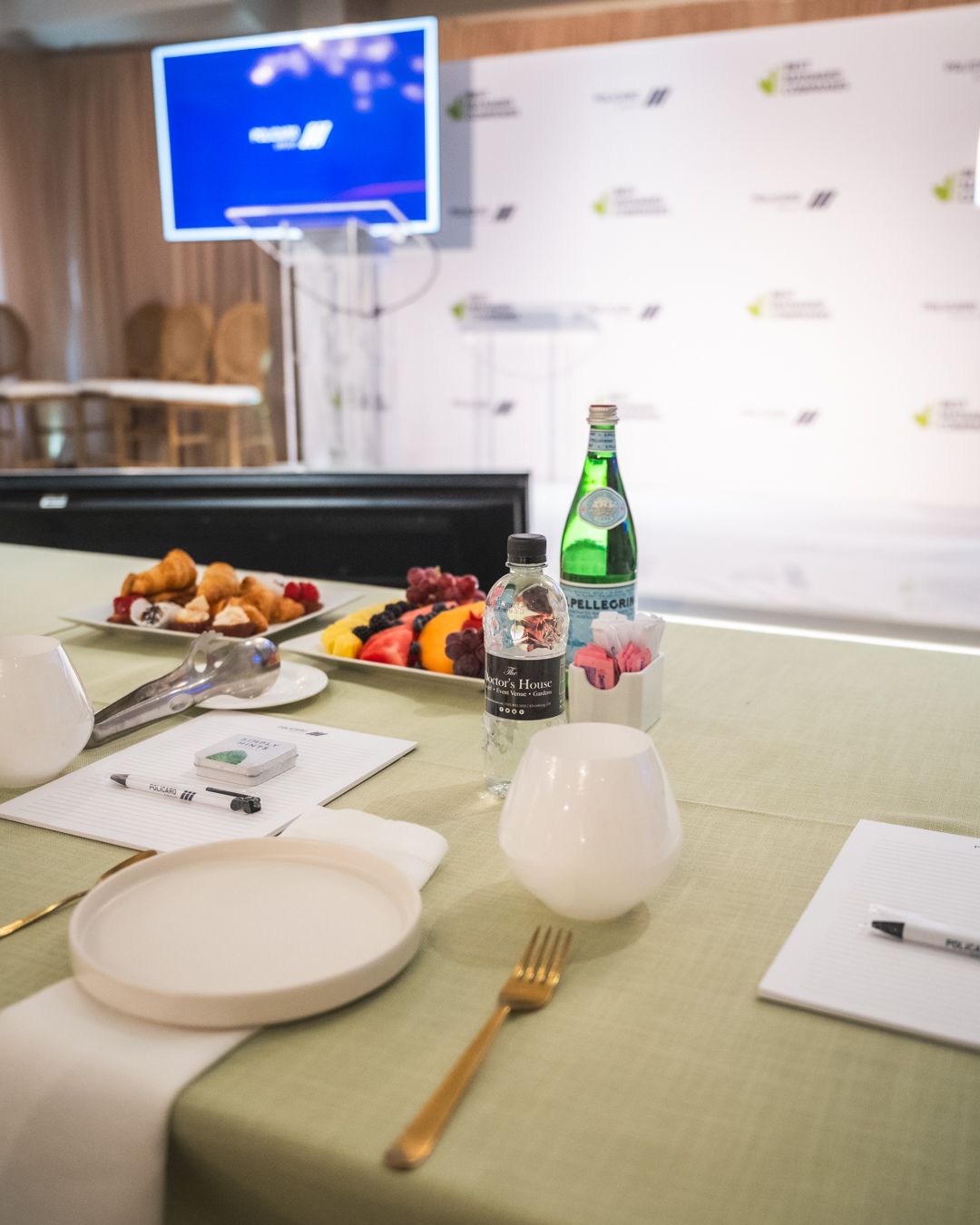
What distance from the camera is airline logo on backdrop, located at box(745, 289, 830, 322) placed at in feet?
17.5

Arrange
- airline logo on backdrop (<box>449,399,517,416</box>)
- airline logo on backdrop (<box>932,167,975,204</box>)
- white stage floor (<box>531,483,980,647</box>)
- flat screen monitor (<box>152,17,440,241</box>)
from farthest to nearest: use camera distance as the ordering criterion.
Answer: airline logo on backdrop (<box>449,399,517,416</box>) → airline logo on backdrop (<box>932,167,975,204</box>) → flat screen monitor (<box>152,17,440,241</box>) → white stage floor (<box>531,483,980,647</box>)

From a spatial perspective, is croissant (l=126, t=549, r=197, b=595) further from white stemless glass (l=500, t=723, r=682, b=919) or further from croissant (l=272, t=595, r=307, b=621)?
white stemless glass (l=500, t=723, r=682, b=919)

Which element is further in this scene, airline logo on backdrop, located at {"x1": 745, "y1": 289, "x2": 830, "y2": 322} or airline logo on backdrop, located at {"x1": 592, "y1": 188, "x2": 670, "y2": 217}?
airline logo on backdrop, located at {"x1": 592, "y1": 188, "x2": 670, "y2": 217}

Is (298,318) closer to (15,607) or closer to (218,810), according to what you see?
(15,607)

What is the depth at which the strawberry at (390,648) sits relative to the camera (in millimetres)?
1104

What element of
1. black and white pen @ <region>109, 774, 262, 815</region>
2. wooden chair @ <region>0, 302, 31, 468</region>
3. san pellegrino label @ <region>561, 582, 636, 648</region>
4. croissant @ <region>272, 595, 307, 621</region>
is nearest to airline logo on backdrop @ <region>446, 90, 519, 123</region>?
wooden chair @ <region>0, 302, 31, 468</region>

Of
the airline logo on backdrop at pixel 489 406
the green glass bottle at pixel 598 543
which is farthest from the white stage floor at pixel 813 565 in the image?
the green glass bottle at pixel 598 543

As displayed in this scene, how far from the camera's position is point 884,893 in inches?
26.1

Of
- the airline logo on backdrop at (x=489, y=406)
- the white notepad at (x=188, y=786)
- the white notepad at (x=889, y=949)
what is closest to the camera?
the white notepad at (x=889, y=949)

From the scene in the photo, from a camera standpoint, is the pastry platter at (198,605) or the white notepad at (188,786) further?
the pastry platter at (198,605)

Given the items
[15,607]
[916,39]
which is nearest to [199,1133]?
[15,607]

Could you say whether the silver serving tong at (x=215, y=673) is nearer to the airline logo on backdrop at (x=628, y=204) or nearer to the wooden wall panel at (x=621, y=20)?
the airline logo on backdrop at (x=628, y=204)

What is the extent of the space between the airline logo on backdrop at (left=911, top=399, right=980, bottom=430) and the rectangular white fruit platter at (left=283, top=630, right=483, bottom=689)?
475 centimetres

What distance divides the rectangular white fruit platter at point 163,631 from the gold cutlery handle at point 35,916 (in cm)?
56
